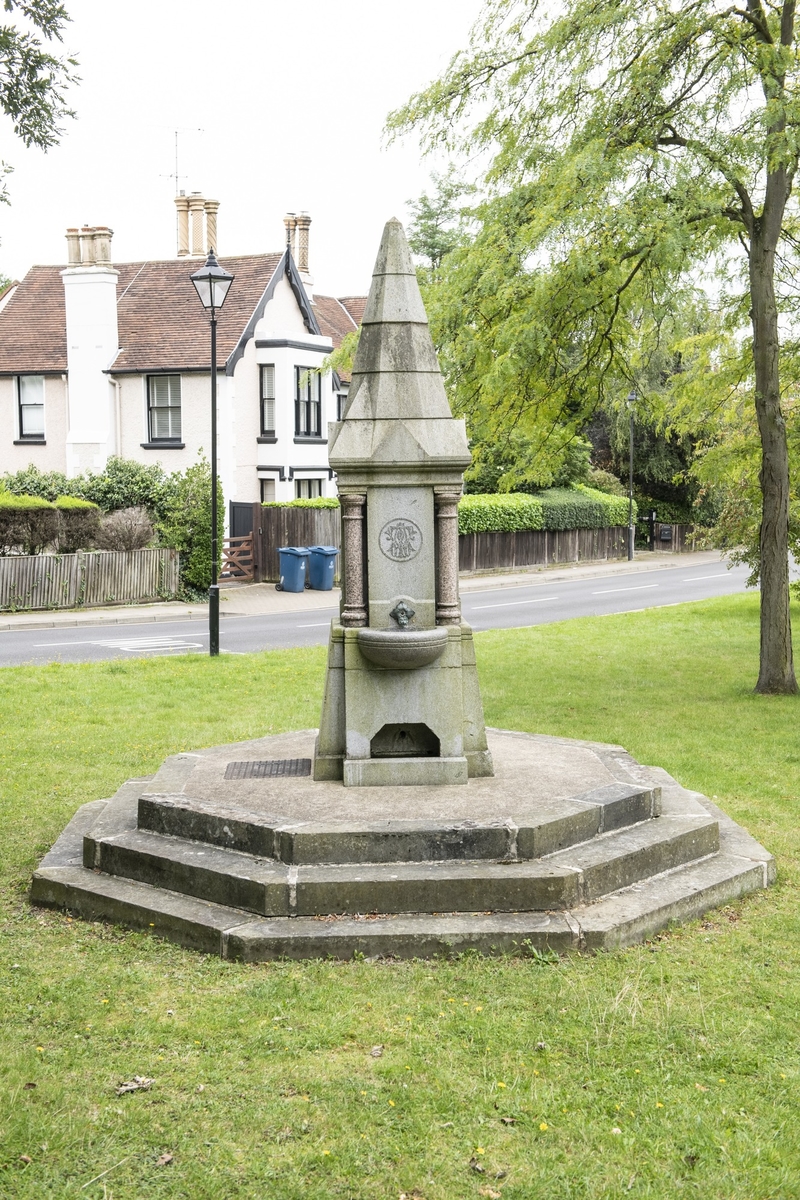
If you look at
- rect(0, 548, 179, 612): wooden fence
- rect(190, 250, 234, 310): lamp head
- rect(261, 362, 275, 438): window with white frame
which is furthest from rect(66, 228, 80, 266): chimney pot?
rect(190, 250, 234, 310): lamp head

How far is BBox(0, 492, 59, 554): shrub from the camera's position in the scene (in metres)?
25.9

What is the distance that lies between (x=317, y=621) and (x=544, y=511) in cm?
1985

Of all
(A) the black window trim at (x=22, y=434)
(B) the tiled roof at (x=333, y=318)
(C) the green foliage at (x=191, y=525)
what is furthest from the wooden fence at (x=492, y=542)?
(B) the tiled roof at (x=333, y=318)

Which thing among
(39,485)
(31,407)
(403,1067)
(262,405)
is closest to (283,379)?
(262,405)

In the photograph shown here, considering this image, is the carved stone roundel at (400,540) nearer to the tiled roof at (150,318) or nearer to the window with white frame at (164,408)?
the tiled roof at (150,318)

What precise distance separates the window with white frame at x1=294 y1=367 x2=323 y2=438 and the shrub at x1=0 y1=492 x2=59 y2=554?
12606mm

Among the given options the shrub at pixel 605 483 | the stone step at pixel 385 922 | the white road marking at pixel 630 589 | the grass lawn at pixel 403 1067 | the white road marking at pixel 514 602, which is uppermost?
the shrub at pixel 605 483

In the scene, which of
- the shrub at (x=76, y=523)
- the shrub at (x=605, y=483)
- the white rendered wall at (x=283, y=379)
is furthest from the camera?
the shrub at (x=605, y=483)

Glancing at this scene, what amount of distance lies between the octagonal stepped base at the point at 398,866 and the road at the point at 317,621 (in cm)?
1137

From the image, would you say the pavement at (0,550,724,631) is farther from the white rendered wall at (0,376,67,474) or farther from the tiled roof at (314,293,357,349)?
the tiled roof at (314,293,357,349)

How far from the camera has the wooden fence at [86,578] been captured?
25.8 meters

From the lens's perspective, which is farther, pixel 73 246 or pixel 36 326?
pixel 36 326

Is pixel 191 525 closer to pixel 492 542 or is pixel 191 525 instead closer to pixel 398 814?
pixel 492 542

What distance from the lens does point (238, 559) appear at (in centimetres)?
3378
